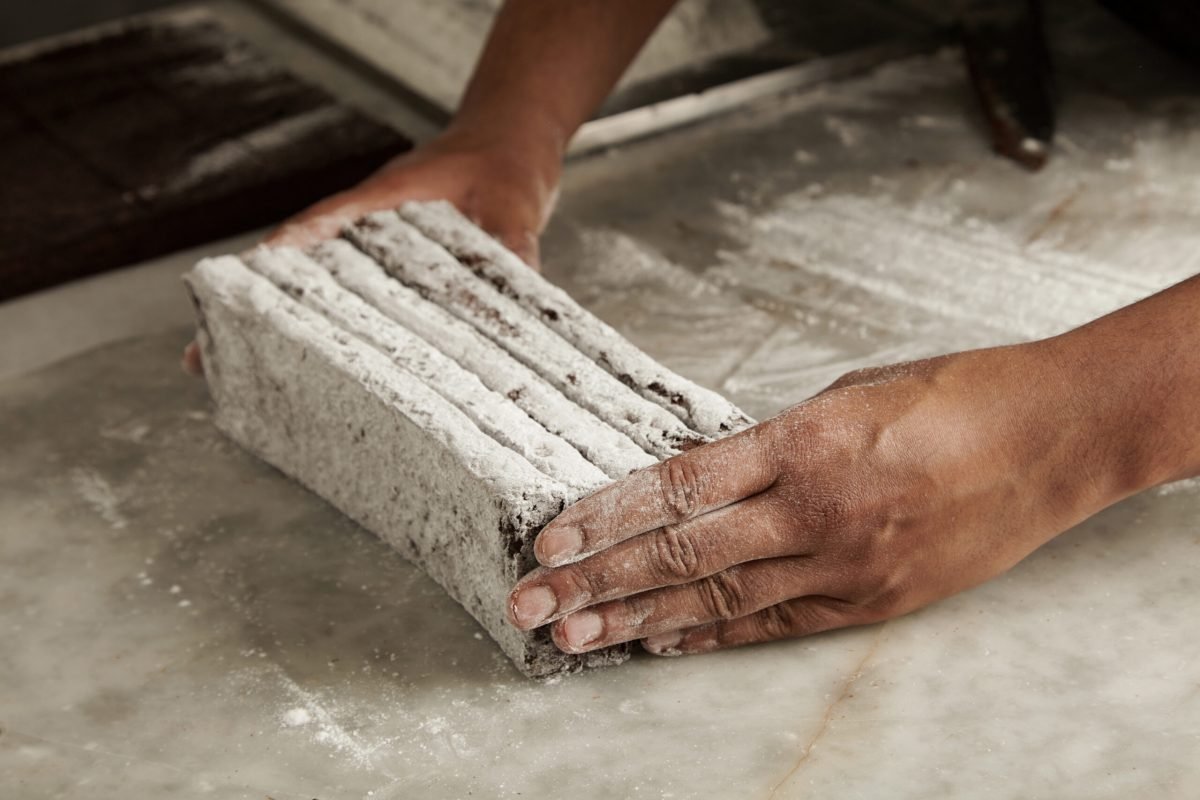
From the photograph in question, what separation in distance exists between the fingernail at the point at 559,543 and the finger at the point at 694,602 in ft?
0.39

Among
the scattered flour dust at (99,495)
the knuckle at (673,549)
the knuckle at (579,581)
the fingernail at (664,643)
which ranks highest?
the knuckle at (673,549)

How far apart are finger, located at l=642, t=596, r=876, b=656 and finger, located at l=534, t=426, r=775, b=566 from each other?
24cm

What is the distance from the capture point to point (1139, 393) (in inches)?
81.1

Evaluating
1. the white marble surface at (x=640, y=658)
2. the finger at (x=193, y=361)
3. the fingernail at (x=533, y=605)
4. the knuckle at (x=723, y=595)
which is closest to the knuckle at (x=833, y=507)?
the knuckle at (x=723, y=595)

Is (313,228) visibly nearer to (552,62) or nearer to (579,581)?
(552,62)

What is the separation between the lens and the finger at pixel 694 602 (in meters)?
1.99

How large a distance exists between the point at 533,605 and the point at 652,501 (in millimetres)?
219

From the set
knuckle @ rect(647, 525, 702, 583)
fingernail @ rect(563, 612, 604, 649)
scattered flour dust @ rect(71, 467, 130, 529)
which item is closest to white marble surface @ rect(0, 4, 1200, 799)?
scattered flour dust @ rect(71, 467, 130, 529)

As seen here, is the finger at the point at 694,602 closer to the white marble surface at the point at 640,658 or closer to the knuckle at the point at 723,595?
the knuckle at the point at 723,595

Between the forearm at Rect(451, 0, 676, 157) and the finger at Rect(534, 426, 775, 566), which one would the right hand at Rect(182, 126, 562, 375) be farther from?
the finger at Rect(534, 426, 775, 566)

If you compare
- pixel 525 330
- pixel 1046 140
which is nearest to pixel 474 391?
pixel 525 330

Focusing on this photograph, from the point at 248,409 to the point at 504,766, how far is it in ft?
3.10

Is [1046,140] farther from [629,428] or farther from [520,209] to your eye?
[629,428]

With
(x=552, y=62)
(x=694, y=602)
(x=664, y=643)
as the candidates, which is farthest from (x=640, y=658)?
(x=552, y=62)
